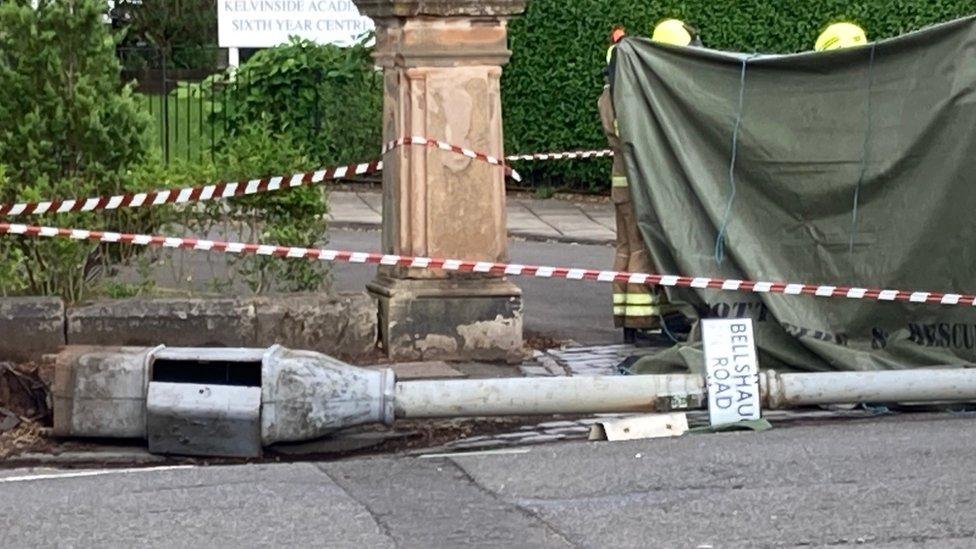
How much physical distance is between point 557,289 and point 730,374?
4.44 meters

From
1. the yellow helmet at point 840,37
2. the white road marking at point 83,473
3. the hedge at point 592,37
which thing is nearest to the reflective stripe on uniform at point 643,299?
the yellow helmet at point 840,37

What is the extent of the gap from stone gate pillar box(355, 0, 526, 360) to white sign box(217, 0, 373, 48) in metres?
12.5

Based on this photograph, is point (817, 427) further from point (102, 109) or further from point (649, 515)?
point (102, 109)

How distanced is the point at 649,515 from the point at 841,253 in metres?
3.31

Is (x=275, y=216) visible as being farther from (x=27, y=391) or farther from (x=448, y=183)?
(x=27, y=391)

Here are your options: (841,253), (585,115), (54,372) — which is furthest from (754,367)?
(585,115)

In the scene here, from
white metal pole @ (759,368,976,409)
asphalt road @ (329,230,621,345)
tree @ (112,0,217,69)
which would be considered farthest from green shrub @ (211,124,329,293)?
tree @ (112,0,217,69)

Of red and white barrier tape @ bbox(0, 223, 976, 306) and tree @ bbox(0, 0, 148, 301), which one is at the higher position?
tree @ bbox(0, 0, 148, 301)

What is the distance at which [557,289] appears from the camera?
12922 millimetres

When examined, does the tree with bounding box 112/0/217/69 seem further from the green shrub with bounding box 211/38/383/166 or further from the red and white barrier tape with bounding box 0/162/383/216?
the red and white barrier tape with bounding box 0/162/383/216

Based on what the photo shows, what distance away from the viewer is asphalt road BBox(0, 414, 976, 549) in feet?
21.2

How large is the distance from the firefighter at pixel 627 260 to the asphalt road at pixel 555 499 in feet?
8.13

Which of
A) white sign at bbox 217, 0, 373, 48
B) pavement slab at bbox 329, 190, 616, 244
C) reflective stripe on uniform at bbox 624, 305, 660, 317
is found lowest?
pavement slab at bbox 329, 190, 616, 244

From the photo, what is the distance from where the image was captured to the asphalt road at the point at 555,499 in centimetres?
648
